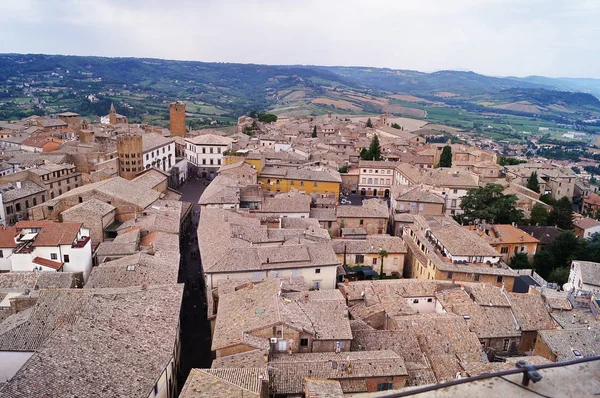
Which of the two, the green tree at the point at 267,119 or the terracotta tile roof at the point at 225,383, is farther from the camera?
the green tree at the point at 267,119

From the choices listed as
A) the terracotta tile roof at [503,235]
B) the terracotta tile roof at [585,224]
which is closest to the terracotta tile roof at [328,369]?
the terracotta tile roof at [503,235]

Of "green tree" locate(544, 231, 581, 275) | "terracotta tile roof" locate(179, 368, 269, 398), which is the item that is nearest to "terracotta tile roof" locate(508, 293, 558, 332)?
"green tree" locate(544, 231, 581, 275)

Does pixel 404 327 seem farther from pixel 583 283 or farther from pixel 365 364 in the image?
pixel 583 283

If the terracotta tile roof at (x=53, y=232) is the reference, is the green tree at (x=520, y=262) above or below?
below

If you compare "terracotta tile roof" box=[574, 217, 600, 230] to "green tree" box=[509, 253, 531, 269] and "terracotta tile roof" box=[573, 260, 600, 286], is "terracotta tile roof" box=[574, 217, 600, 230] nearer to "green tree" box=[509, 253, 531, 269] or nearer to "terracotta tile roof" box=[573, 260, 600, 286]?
"green tree" box=[509, 253, 531, 269]

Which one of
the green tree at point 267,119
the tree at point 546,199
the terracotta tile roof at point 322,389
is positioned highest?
the green tree at point 267,119

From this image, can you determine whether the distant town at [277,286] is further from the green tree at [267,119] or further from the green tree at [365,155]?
the green tree at [267,119]

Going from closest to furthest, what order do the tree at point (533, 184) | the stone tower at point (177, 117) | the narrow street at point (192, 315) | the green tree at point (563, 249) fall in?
the narrow street at point (192, 315), the green tree at point (563, 249), the tree at point (533, 184), the stone tower at point (177, 117)

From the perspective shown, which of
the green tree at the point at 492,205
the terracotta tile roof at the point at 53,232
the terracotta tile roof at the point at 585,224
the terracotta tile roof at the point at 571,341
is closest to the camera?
the terracotta tile roof at the point at 571,341

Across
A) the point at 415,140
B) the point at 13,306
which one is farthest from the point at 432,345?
the point at 415,140
